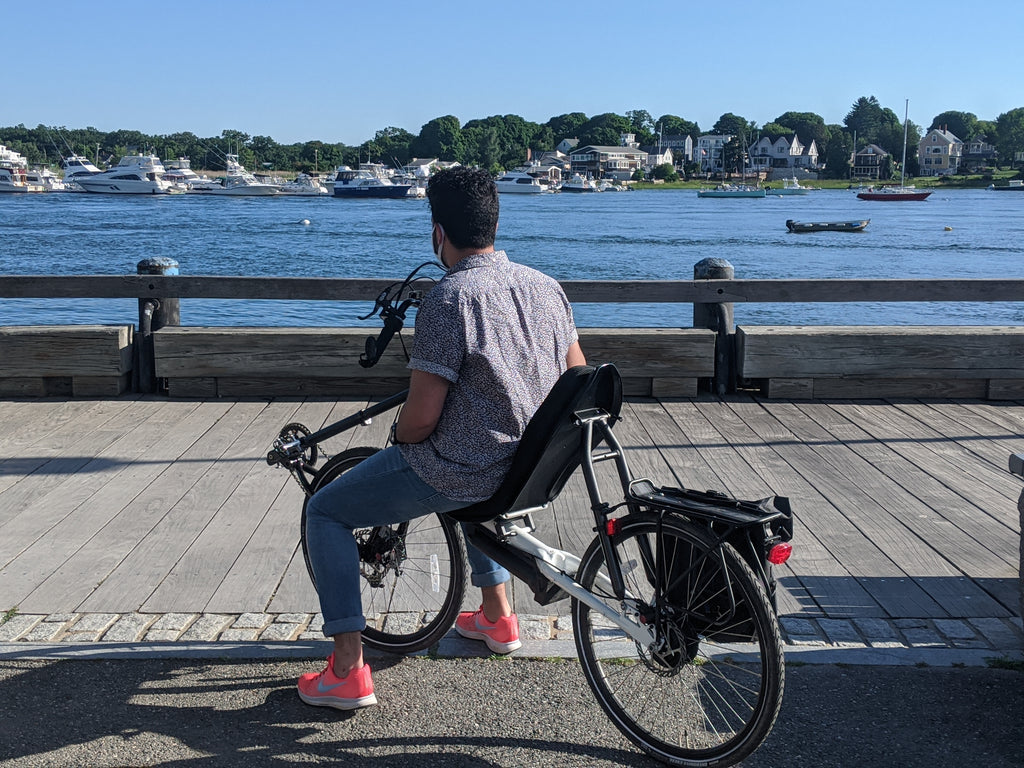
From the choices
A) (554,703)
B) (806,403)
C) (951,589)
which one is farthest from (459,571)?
(806,403)

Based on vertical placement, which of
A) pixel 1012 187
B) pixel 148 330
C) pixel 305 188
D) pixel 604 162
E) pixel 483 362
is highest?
pixel 604 162

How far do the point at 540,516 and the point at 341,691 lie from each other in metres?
1.99

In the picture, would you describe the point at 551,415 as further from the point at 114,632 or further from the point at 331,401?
the point at 331,401

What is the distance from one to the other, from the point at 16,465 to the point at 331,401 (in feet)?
6.99

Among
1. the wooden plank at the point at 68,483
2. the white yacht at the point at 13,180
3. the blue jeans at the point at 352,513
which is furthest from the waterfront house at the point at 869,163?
the blue jeans at the point at 352,513

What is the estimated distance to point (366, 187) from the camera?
4343 inches

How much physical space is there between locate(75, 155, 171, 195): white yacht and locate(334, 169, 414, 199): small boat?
20096mm

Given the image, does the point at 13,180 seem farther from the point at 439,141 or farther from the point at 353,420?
the point at 353,420

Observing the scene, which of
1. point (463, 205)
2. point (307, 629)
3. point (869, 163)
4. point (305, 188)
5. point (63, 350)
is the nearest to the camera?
point (463, 205)

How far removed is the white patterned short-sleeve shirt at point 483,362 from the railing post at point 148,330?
4.97 meters

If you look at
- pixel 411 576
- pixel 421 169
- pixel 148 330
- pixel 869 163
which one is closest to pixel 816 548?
pixel 411 576

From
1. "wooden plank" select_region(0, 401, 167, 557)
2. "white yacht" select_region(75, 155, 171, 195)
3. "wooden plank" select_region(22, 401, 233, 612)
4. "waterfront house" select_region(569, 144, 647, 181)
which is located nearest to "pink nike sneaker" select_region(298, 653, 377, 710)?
"wooden plank" select_region(22, 401, 233, 612)

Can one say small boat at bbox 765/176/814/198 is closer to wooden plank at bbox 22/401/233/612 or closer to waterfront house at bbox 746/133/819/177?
waterfront house at bbox 746/133/819/177

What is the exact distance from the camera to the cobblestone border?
3613 mm
